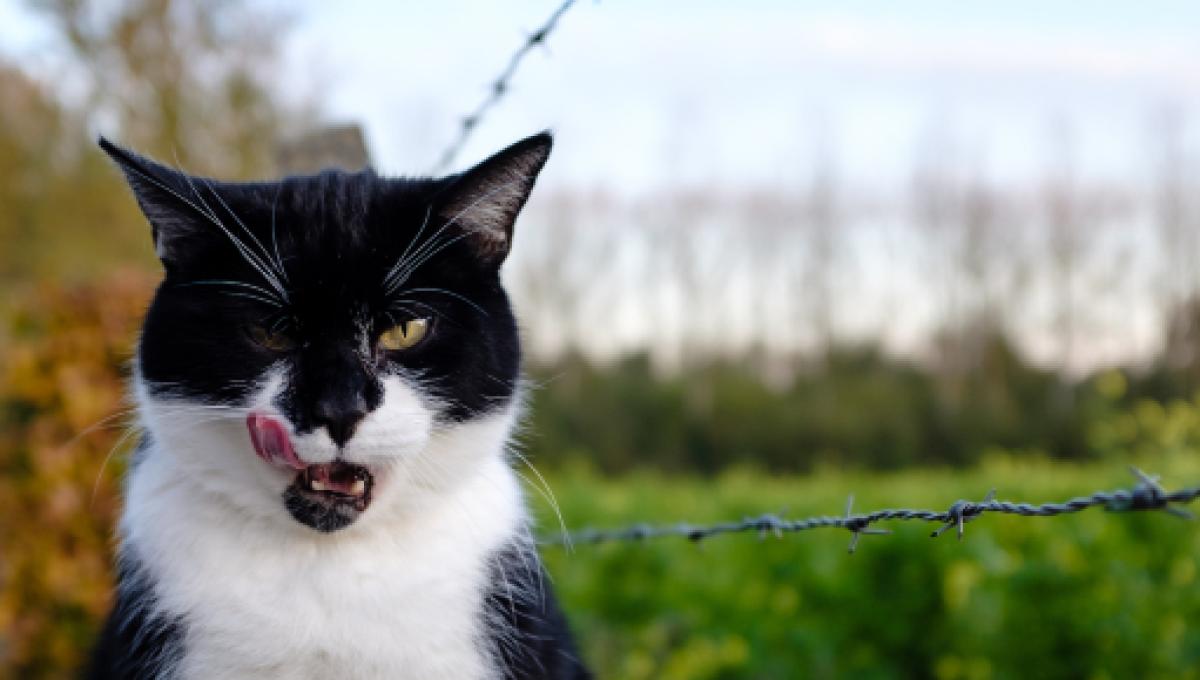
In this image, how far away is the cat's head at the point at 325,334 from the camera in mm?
1433

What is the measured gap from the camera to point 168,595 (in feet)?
4.93

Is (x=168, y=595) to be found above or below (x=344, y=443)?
below

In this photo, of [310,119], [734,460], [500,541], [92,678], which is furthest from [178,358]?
[734,460]

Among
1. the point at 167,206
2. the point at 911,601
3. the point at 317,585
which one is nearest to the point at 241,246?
the point at 167,206

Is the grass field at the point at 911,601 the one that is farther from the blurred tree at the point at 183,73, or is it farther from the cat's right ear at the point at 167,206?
the blurred tree at the point at 183,73

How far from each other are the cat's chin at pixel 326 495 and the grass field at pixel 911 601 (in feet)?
8.24

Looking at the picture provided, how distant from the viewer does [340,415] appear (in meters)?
1.36

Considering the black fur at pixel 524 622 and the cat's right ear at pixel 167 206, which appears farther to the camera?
the black fur at pixel 524 622

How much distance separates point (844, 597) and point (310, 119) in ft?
20.1

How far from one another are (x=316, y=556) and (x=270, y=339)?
0.32 meters

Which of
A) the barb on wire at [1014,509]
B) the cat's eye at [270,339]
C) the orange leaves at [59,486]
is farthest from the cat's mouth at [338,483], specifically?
the orange leaves at [59,486]

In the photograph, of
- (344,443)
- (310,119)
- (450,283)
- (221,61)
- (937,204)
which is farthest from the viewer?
(937,204)

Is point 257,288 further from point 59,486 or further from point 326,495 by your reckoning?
point 59,486

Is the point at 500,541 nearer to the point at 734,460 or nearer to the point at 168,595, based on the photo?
the point at 168,595
